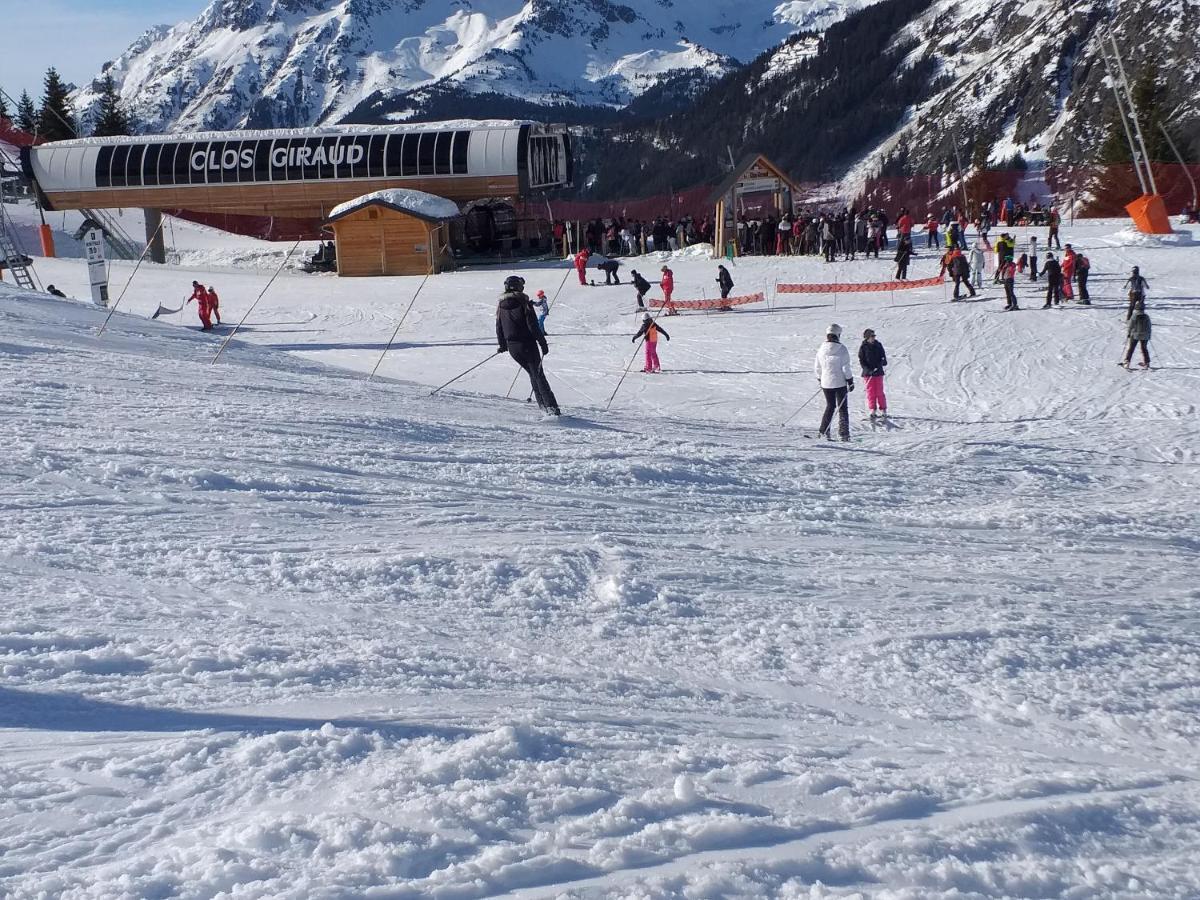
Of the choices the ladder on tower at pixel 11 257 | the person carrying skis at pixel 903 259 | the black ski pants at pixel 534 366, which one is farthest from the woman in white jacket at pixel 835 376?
the ladder on tower at pixel 11 257

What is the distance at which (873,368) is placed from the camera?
13680mm

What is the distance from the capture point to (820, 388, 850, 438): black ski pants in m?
12.5

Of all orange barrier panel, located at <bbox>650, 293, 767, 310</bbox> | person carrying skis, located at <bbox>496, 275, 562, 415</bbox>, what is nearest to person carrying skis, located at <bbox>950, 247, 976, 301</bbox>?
orange barrier panel, located at <bbox>650, 293, 767, 310</bbox>

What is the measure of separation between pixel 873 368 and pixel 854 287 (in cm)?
1252

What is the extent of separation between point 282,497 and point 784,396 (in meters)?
10.5

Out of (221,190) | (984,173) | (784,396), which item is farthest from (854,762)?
(221,190)

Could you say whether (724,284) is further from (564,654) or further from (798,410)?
(564,654)

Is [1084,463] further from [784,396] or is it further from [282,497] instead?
[282,497]

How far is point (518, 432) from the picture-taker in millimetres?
10891

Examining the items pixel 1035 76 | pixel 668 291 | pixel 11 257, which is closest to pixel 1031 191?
pixel 668 291

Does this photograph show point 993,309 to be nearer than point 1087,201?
Yes

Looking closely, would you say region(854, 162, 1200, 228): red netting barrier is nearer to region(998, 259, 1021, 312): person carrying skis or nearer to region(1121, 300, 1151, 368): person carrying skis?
region(998, 259, 1021, 312): person carrying skis

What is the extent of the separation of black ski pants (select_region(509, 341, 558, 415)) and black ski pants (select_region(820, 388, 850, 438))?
3007mm

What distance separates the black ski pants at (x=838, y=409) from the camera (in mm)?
12492
